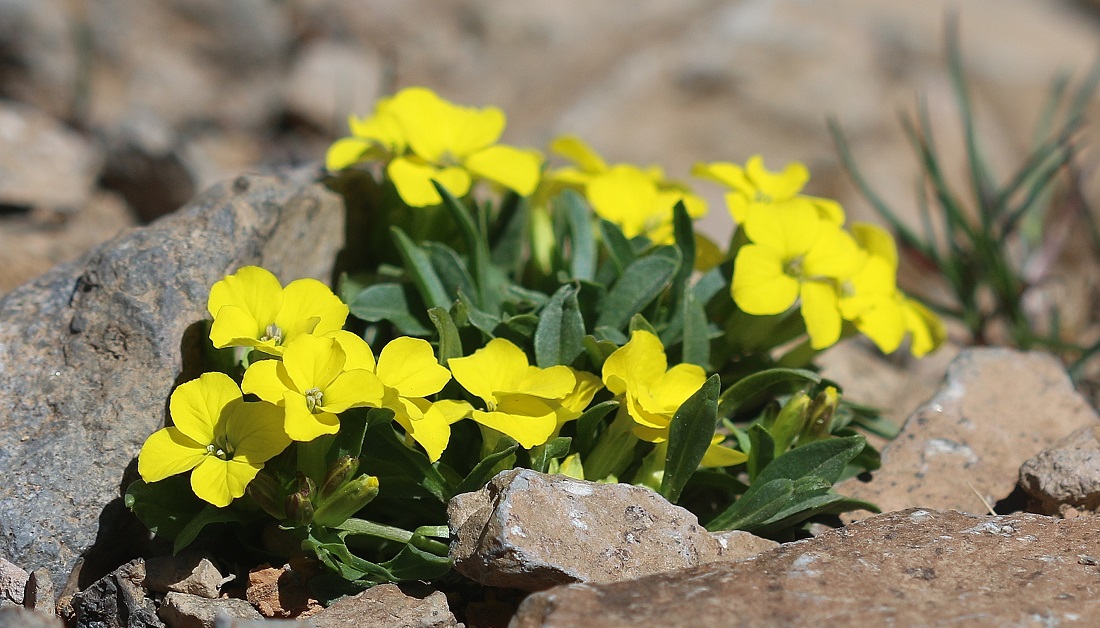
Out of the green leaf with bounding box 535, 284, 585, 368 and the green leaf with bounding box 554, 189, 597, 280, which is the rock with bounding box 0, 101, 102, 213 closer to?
the green leaf with bounding box 554, 189, 597, 280

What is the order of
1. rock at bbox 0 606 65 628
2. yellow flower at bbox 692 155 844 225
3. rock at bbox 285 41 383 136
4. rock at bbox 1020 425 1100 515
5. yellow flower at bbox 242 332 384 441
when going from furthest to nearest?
rock at bbox 285 41 383 136 → yellow flower at bbox 692 155 844 225 → rock at bbox 1020 425 1100 515 → yellow flower at bbox 242 332 384 441 → rock at bbox 0 606 65 628

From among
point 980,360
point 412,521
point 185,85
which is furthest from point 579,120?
point 412,521

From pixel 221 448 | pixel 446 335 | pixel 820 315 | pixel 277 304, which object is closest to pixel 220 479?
pixel 221 448

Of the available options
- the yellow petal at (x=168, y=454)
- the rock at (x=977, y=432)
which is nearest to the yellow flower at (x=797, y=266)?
the rock at (x=977, y=432)

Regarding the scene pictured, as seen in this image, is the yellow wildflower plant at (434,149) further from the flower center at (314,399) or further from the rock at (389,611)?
the rock at (389,611)

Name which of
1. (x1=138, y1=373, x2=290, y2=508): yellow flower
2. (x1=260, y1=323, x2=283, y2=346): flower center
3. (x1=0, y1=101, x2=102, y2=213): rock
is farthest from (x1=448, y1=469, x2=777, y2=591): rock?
(x1=0, y1=101, x2=102, y2=213): rock

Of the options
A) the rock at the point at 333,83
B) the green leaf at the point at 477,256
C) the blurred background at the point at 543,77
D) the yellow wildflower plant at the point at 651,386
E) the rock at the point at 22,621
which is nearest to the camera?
the rock at the point at 22,621

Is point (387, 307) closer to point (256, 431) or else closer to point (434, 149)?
point (434, 149)
